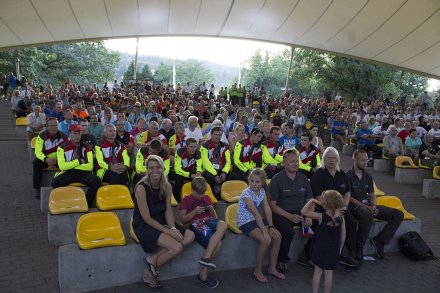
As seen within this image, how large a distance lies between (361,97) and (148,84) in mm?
16479

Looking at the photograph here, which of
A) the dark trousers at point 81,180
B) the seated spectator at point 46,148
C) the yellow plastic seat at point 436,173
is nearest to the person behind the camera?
the dark trousers at point 81,180

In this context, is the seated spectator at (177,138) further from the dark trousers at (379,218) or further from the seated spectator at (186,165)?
the dark trousers at (379,218)

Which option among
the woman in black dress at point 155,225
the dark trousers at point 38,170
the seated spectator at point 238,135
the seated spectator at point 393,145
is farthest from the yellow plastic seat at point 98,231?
the seated spectator at point 393,145

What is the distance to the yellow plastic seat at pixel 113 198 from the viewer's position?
17.1 ft

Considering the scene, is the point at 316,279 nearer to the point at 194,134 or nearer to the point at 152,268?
the point at 152,268

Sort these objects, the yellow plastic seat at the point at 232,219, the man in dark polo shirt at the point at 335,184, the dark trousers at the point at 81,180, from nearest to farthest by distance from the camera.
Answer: the yellow plastic seat at the point at 232,219
the man in dark polo shirt at the point at 335,184
the dark trousers at the point at 81,180

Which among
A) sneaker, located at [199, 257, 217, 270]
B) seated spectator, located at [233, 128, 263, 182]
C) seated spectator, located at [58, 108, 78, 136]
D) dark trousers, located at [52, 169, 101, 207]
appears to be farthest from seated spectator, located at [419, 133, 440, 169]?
seated spectator, located at [58, 108, 78, 136]

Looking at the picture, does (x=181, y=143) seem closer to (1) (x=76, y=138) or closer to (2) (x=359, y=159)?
(1) (x=76, y=138)

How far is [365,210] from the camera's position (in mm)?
5148

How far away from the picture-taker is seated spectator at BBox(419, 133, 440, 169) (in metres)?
9.26

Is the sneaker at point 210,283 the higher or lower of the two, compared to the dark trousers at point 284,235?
lower

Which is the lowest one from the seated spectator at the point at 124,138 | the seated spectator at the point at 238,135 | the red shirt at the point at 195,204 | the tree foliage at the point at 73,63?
the red shirt at the point at 195,204

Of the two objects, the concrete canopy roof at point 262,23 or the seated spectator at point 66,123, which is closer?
the seated spectator at point 66,123

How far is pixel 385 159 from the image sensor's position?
1078 centimetres
